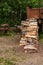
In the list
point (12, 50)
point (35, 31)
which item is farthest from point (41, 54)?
point (35, 31)

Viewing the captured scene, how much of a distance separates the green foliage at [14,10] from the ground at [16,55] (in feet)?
10.1

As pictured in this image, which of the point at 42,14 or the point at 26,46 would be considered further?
the point at 42,14

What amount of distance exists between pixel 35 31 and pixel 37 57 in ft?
7.84

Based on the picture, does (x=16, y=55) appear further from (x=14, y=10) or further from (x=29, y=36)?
(x=14, y=10)

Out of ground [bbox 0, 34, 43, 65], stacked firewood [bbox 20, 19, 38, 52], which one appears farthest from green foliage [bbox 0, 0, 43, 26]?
ground [bbox 0, 34, 43, 65]

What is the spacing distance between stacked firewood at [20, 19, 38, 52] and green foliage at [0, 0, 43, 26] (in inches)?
109

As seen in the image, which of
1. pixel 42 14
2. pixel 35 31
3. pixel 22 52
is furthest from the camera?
pixel 42 14

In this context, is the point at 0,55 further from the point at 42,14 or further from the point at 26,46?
the point at 42,14

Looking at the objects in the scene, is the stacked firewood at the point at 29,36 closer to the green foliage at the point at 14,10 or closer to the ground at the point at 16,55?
the ground at the point at 16,55

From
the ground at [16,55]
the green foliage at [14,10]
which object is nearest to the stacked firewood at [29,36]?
the ground at [16,55]

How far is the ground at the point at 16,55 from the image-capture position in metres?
8.30

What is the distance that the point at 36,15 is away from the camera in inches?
529

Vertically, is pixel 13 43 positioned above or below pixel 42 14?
below

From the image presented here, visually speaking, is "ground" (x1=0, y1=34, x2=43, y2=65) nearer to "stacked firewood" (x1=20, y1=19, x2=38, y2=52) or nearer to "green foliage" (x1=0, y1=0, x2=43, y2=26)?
"stacked firewood" (x1=20, y1=19, x2=38, y2=52)
